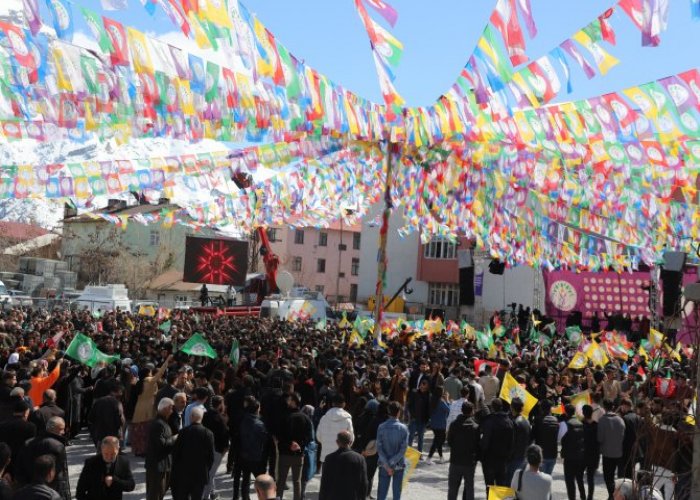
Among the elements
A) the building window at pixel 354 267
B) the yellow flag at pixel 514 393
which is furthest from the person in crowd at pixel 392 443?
the building window at pixel 354 267

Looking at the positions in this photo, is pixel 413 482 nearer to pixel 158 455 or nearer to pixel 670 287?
pixel 158 455

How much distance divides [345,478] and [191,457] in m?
1.78

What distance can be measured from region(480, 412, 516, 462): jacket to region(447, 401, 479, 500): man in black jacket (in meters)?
0.11

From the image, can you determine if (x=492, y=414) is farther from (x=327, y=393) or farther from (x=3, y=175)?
(x=3, y=175)

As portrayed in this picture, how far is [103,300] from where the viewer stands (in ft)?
120

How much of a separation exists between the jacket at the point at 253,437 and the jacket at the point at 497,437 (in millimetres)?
2633

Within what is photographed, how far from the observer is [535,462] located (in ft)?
25.6

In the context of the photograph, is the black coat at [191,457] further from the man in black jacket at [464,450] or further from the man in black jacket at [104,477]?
the man in black jacket at [464,450]

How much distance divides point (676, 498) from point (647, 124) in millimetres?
6720

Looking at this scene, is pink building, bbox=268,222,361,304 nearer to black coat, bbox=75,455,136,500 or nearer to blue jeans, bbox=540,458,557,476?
blue jeans, bbox=540,458,557,476

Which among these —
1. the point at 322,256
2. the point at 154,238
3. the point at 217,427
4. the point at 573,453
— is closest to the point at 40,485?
the point at 217,427

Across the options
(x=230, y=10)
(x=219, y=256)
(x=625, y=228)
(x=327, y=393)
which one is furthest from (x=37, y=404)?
(x=219, y=256)

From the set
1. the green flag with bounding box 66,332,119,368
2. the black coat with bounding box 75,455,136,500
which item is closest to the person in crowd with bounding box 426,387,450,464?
the green flag with bounding box 66,332,119,368

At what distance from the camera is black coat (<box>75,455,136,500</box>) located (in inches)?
264
